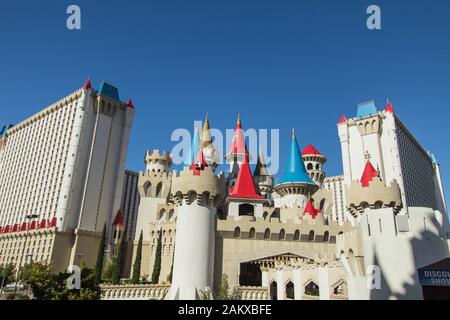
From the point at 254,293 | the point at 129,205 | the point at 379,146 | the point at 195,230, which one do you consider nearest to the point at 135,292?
the point at 195,230

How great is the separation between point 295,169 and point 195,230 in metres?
26.4

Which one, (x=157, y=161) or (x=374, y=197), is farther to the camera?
(x=157, y=161)

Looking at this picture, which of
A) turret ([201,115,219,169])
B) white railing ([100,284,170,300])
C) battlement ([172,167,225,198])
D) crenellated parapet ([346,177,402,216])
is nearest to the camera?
crenellated parapet ([346,177,402,216])

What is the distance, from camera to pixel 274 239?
115 ft

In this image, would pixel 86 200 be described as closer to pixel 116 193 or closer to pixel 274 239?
pixel 116 193

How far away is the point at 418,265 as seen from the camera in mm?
20812

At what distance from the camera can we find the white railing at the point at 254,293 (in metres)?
30.6

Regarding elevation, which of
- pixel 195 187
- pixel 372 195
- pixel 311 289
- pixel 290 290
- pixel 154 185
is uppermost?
pixel 154 185

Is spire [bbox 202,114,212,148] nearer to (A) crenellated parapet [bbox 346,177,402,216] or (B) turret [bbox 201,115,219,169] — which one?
(B) turret [bbox 201,115,219,169]

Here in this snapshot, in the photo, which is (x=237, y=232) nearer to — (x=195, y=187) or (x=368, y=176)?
(x=195, y=187)

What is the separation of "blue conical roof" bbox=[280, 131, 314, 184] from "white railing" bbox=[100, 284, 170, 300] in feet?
83.3

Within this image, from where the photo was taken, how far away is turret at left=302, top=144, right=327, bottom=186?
63844 millimetres

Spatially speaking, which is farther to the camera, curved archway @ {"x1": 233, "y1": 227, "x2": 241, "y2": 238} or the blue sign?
curved archway @ {"x1": 233, "y1": 227, "x2": 241, "y2": 238}

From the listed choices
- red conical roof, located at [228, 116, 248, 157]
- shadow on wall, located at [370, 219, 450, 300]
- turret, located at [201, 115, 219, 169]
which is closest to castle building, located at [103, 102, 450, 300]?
shadow on wall, located at [370, 219, 450, 300]
